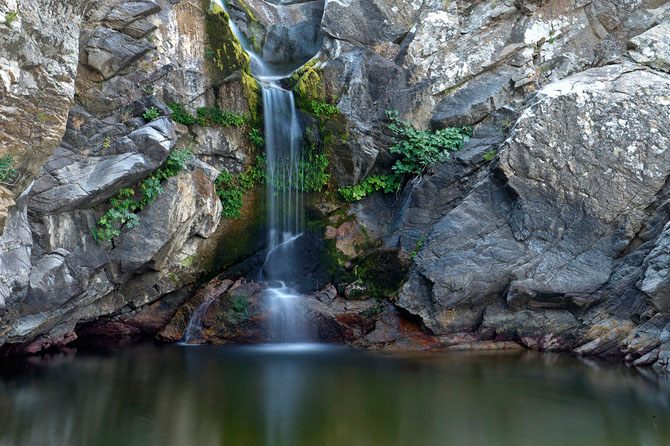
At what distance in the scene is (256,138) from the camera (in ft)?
33.8

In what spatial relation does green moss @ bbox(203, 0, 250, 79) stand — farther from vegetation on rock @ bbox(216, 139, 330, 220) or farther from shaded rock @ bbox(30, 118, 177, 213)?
shaded rock @ bbox(30, 118, 177, 213)

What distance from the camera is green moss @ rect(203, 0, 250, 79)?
402 inches

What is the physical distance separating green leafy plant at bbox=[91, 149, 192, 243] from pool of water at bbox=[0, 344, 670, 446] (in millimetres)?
2260

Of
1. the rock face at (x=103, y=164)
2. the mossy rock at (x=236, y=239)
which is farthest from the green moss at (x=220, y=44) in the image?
the mossy rock at (x=236, y=239)

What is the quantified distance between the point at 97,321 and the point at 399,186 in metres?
7.09

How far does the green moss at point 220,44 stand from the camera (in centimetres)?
1021

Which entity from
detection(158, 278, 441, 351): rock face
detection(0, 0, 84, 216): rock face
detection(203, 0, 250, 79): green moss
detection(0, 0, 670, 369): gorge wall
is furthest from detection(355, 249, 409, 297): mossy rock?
detection(0, 0, 84, 216): rock face

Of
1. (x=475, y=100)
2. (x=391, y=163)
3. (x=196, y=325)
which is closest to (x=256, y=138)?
(x=391, y=163)

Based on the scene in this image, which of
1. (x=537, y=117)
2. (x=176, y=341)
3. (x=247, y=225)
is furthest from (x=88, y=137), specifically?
(x=537, y=117)

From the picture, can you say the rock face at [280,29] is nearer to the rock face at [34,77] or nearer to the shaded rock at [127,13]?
the shaded rock at [127,13]

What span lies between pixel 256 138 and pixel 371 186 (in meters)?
2.87

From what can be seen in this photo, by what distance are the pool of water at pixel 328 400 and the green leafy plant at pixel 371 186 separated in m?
3.65

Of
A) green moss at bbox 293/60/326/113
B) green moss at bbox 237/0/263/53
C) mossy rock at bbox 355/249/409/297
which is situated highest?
green moss at bbox 237/0/263/53

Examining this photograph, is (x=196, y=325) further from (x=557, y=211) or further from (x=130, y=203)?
(x=557, y=211)
